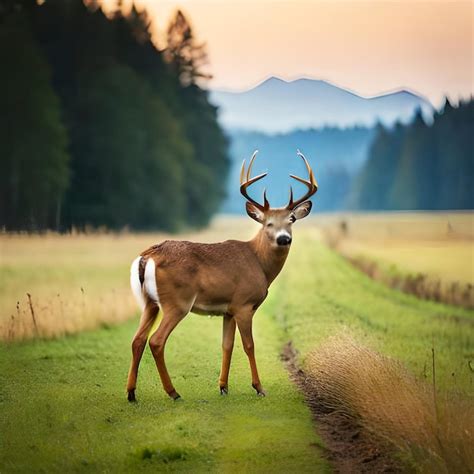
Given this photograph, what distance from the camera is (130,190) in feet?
115

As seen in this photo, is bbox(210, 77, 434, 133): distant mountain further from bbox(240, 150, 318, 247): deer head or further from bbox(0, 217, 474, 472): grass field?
bbox(240, 150, 318, 247): deer head

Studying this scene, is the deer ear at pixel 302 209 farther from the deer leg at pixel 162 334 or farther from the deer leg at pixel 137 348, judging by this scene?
the deer leg at pixel 137 348

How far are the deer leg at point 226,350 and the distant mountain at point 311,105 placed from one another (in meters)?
9.06

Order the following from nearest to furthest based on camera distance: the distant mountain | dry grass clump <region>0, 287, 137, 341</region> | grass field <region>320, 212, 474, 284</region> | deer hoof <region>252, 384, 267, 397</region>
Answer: deer hoof <region>252, 384, 267, 397</region>
dry grass clump <region>0, 287, 137, 341</region>
the distant mountain
grass field <region>320, 212, 474, 284</region>

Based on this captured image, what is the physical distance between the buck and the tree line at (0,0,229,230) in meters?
9.91

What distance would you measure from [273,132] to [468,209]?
698cm

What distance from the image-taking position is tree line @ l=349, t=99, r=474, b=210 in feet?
89.2

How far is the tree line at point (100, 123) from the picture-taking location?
2759cm

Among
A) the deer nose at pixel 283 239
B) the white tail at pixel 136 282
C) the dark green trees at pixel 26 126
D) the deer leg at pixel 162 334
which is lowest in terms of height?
the deer leg at pixel 162 334

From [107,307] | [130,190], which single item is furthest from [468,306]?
[130,190]

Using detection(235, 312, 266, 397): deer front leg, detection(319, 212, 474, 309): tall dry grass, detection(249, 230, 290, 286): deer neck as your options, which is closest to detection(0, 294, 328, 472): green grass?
detection(235, 312, 266, 397): deer front leg

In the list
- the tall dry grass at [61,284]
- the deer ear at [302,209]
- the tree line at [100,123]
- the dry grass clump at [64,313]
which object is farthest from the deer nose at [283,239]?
the tree line at [100,123]

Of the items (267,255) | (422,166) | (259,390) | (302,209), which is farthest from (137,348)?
(422,166)

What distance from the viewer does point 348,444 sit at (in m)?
7.88
